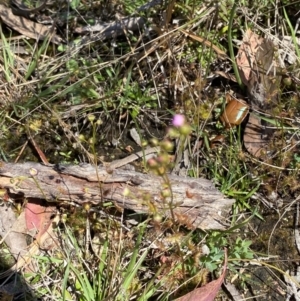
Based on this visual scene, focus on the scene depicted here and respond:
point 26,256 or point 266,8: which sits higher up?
point 266,8

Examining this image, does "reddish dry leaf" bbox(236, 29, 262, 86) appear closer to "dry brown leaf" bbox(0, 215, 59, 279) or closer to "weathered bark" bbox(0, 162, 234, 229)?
"weathered bark" bbox(0, 162, 234, 229)

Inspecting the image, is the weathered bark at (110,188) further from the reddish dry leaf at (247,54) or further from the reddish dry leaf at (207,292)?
the reddish dry leaf at (247,54)

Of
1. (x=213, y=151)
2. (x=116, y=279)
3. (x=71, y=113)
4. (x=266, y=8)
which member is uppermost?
(x=266, y=8)

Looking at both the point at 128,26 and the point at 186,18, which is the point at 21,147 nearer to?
the point at 128,26

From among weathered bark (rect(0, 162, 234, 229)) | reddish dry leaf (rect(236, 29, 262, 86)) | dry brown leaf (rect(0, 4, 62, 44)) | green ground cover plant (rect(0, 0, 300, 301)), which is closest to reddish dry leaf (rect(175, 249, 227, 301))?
→ green ground cover plant (rect(0, 0, 300, 301))

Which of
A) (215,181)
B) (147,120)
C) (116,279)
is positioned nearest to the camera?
(116,279)

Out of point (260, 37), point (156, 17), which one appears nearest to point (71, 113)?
point (156, 17)

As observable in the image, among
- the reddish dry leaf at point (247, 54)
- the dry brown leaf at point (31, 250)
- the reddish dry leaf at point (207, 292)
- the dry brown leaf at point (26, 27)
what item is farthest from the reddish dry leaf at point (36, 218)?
the reddish dry leaf at point (247, 54)
